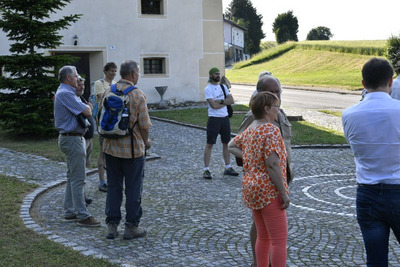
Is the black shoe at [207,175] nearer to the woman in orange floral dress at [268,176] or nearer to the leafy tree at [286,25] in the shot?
the woman in orange floral dress at [268,176]

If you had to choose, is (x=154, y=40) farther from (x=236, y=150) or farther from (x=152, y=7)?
(x=236, y=150)

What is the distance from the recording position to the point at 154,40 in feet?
84.9

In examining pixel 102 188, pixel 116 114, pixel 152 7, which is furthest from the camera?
pixel 152 7

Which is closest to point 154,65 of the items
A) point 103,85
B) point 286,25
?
point 103,85

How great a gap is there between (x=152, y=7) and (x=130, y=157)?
2037 cm

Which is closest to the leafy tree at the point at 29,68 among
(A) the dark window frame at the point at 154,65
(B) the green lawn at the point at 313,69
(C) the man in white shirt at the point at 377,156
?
(A) the dark window frame at the point at 154,65

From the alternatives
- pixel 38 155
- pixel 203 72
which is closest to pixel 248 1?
pixel 203 72

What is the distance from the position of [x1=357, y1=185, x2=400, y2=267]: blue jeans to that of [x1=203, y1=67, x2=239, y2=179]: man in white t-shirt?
252 inches

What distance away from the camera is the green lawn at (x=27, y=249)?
576cm

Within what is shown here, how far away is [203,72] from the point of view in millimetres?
26906

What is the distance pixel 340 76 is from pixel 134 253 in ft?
135

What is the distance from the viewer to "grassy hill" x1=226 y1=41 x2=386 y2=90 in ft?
150

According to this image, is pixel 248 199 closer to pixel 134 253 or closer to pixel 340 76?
pixel 134 253

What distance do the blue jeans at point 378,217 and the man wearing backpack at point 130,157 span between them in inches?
125
